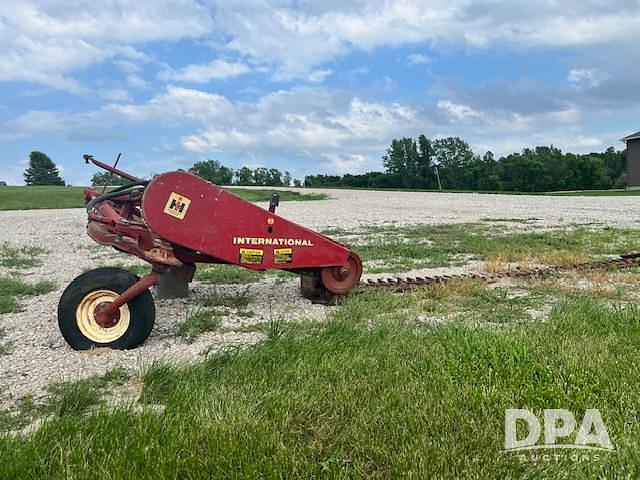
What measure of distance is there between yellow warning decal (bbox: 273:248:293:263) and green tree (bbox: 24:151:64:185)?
94.1 metres

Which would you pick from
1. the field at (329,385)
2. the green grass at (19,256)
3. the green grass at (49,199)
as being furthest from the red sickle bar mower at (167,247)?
the green grass at (49,199)

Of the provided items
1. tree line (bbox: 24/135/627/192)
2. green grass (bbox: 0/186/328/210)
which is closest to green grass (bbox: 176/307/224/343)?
green grass (bbox: 0/186/328/210)

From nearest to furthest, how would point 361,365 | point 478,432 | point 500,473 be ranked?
point 500,473 → point 478,432 → point 361,365

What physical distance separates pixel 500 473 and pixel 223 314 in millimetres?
3795

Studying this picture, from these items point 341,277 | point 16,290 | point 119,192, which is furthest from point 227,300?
point 16,290

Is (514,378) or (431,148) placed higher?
(431,148)

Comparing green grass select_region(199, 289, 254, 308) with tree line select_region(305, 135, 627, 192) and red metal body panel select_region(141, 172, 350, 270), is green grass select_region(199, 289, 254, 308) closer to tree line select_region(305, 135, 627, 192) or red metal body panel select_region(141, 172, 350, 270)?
red metal body panel select_region(141, 172, 350, 270)

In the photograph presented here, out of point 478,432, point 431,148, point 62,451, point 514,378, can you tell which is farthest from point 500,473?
point 431,148

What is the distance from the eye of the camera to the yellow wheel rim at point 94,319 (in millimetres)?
4711

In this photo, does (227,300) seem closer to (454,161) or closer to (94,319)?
(94,319)

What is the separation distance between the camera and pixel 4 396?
3678 millimetres

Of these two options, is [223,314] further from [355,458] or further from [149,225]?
[355,458]

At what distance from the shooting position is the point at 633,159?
62219mm

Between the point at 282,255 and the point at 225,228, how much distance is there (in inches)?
26.9
